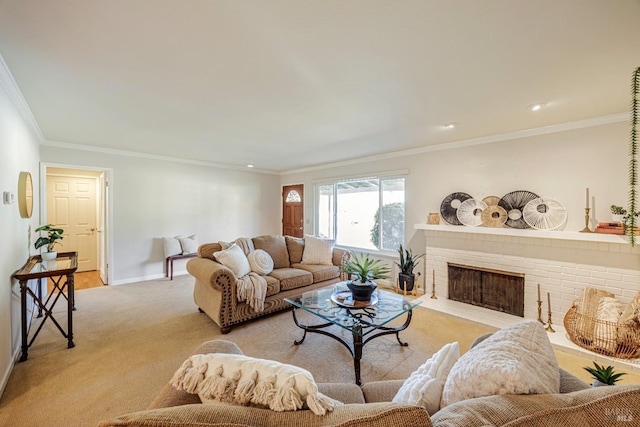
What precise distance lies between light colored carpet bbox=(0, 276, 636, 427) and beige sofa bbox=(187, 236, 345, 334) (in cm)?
18

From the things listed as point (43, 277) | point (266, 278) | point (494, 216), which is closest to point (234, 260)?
point (266, 278)

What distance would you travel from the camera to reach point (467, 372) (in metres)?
0.84

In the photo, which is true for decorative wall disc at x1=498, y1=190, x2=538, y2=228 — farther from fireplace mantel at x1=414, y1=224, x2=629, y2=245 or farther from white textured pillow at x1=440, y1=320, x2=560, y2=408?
white textured pillow at x1=440, y1=320, x2=560, y2=408

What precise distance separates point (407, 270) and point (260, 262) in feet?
7.51

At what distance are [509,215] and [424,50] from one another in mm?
2672

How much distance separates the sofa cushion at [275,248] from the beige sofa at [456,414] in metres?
3.27

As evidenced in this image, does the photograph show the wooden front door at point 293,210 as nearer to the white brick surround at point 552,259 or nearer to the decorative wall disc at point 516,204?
the white brick surround at point 552,259

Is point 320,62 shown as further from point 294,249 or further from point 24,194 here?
point 24,194

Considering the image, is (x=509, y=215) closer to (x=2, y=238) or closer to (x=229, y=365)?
(x=229, y=365)

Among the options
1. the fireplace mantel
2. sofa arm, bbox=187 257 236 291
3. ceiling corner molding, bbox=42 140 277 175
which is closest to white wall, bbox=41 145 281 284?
ceiling corner molding, bbox=42 140 277 175

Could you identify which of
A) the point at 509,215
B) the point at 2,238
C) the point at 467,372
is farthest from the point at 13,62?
the point at 509,215

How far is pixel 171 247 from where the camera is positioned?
15.8ft

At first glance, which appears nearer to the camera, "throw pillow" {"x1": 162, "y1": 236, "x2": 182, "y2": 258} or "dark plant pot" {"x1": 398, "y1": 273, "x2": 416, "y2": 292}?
"dark plant pot" {"x1": 398, "y1": 273, "x2": 416, "y2": 292}

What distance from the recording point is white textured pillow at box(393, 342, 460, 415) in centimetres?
A: 88
